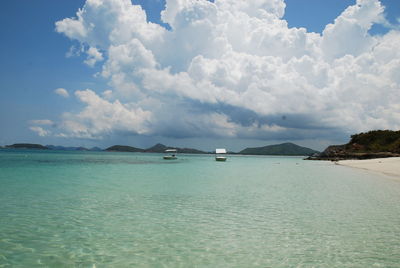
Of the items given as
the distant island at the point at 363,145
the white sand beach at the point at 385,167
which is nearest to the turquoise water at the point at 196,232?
the white sand beach at the point at 385,167

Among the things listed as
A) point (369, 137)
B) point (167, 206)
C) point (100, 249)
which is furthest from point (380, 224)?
point (369, 137)

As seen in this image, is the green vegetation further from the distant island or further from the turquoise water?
the turquoise water

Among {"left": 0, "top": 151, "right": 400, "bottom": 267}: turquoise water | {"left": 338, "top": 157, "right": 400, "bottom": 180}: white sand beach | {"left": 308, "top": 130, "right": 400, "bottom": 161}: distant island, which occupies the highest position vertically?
{"left": 308, "top": 130, "right": 400, "bottom": 161}: distant island

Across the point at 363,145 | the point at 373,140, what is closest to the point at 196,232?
the point at 363,145

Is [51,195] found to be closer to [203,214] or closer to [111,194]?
[111,194]

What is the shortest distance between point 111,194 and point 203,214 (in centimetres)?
971

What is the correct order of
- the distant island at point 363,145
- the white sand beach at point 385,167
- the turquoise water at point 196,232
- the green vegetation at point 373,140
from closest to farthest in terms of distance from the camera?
the turquoise water at point 196,232 → the white sand beach at point 385,167 → the distant island at point 363,145 → the green vegetation at point 373,140

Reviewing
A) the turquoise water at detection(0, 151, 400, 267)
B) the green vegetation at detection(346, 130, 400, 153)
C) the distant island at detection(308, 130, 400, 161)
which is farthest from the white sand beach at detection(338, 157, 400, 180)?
the green vegetation at detection(346, 130, 400, 153)

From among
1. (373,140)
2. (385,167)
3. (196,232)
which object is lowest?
(385,167)

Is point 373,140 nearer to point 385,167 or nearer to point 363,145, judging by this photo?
point 363,145

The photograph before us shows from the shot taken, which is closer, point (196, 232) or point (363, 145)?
point (196, 232)

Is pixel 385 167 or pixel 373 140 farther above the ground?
pixel 373 140

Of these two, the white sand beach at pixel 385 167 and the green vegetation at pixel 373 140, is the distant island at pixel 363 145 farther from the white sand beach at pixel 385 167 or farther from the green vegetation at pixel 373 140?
the white sand beach at pixel 385 167

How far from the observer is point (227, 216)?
14703 millimetres
